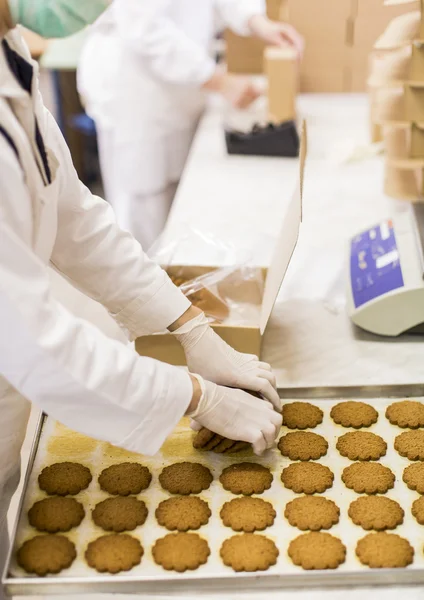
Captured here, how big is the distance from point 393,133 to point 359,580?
139 centimetres

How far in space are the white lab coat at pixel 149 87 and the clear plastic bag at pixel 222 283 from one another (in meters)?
1.11

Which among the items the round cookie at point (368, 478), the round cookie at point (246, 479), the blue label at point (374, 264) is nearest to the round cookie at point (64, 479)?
the round cookie at point (246, 479)

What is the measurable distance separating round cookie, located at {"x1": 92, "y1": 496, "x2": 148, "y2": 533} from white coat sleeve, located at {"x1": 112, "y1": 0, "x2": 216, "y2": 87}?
6.33 ft

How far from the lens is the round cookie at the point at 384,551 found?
1.06m

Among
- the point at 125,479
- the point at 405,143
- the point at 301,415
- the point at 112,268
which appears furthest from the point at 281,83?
the point at 125,479

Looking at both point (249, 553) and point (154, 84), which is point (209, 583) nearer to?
point (249, 553)

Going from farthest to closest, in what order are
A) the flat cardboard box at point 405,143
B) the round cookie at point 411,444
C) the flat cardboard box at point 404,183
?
1. the flat cardboard box at point 404,183
2. the flat cardboard box at point 405,143
3. the round cookie at point 411,444

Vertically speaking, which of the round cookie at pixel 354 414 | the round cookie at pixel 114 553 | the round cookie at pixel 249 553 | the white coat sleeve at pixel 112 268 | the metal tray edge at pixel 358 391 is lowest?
the metal tray edge at pixel 358 391

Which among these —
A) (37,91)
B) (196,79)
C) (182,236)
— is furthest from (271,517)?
(196,79)

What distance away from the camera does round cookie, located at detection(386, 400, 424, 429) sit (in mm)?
1346

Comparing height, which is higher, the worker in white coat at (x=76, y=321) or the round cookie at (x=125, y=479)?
the worker in white coat at (x=76, y=321)

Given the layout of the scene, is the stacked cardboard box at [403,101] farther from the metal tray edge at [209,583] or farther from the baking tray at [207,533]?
the metal tray edge at [209,583]

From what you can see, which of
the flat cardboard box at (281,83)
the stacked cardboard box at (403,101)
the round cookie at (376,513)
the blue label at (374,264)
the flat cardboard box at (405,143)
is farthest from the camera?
the flat cardboard box at (281,83)

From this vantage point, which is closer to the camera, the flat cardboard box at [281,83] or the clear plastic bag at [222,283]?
the clear plastic bag at [222,283]
